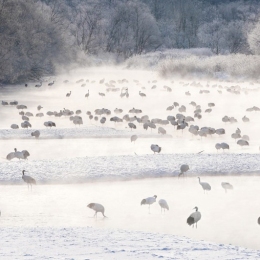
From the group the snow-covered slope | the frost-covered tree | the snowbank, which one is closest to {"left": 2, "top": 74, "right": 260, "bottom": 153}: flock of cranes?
the snowbank

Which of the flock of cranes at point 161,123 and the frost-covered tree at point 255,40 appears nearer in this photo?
the flock of cranes at point 161,123

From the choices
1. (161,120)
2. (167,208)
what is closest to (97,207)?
(167,208)

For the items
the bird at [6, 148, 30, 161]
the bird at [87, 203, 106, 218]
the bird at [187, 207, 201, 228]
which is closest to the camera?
the bird at [187, 207, 201, 228]

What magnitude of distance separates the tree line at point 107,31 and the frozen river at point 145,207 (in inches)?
1094

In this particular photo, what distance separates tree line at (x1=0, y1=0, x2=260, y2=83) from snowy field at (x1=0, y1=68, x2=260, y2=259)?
17528 mm

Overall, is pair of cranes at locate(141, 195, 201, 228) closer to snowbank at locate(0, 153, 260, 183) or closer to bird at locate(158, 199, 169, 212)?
bird at locate(158, 199, 169, 212)

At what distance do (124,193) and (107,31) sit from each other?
70.6 meters

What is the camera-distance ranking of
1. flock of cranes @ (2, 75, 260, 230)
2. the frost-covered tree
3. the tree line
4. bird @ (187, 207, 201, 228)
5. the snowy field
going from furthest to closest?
the frost-covered tree
the tree line
flock of cranes @ (2, 75, 260, 230)
bird @ (187, 207, 201, 228)
the snowy field

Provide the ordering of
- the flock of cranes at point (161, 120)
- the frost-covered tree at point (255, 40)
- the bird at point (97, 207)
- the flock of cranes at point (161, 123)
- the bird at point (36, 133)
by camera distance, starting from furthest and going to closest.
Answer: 1. the frost-covered tree at point (255, 40)
2. the flock of cranes at point (161, 120)
3. the bird at point (36, 133)
4. the flock of cranes at point (161, 123)
5. the bird at point (97, 207)

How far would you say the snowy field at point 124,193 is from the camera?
8.71m

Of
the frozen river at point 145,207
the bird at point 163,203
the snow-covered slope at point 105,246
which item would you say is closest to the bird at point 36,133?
the frozen river at point 145,207

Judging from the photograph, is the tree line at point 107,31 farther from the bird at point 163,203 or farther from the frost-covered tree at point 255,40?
the bird at point 163,203

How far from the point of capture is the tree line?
42.7 m

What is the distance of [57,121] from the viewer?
2514 centimetres
